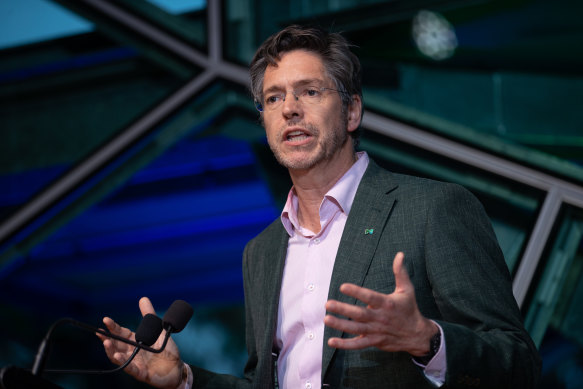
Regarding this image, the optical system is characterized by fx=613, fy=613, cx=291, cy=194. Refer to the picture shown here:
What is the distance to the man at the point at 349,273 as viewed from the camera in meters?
1.18

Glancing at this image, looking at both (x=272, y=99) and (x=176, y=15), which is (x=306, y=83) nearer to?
(x=272, y=99)

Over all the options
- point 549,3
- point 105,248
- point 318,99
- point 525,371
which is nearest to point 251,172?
point 105,248

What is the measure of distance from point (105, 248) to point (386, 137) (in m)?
1.53

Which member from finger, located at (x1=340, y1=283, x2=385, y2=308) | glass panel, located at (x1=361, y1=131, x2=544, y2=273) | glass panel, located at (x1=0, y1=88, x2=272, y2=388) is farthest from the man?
glass panel, located at (x1=0, y1=88, x2=272, y2=388)

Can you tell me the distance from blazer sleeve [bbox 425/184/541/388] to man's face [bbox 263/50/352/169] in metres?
0.39

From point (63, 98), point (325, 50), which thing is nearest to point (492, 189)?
point (325, 50)

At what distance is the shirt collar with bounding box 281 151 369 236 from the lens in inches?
65.7

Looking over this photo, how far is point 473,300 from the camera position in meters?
1.32

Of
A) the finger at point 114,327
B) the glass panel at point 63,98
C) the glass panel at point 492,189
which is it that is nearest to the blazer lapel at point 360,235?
the finger at point 114,327

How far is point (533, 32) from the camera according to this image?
9.13 feet

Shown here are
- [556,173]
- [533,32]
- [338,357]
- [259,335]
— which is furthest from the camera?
[533,32]

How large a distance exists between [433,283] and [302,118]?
2.02 ft

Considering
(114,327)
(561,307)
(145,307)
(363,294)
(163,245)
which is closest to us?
(363,294)

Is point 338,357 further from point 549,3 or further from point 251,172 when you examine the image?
point 549,3
